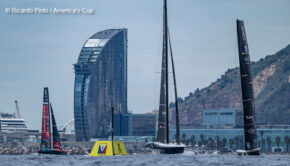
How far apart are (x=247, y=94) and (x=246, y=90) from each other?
2.02ft

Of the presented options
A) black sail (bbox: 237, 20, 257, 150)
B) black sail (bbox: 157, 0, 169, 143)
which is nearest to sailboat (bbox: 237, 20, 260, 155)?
black sail (bbox: 237, 20, 257, 150)

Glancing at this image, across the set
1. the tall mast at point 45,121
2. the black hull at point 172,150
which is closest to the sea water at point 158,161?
the black hull at point 172,150

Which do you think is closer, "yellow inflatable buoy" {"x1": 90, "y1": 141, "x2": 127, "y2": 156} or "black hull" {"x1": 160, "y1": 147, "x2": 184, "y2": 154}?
"black hull" {"x1": 160, "y1": 147, "x2": 184, "y2": 154}

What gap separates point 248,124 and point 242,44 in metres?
11.7

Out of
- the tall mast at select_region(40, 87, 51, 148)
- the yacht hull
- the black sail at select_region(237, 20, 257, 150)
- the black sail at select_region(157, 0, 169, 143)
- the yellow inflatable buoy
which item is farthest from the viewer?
the tall mast at select_region(40, 87, 51, 148)

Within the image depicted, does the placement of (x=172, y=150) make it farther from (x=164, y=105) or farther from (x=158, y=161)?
(x=158, y=161)

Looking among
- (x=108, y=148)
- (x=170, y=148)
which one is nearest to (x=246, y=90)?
(x=170, y=148)

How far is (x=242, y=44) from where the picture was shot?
337 ft

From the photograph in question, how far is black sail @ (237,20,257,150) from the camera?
4001 inches

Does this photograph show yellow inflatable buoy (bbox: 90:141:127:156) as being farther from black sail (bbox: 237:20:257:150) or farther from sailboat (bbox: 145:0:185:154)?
black sail (bbox: 237:20:257:150)

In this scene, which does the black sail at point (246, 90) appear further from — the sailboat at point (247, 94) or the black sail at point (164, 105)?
the black sail at point (164, 105)

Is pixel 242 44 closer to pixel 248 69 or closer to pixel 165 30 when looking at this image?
pixel 248 69

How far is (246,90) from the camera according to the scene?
10162 cm

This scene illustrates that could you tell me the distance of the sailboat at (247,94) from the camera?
101688mm
